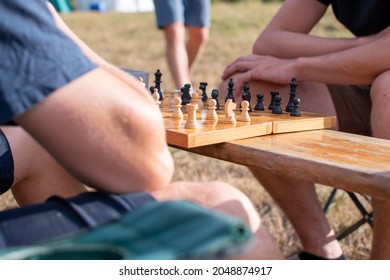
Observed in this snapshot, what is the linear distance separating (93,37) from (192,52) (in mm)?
5826

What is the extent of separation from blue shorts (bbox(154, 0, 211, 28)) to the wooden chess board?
135 inches

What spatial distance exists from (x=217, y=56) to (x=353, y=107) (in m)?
7.01

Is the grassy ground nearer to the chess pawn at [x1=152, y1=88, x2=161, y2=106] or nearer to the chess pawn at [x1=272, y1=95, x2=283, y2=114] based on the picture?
the chess pawn at [x1=272, y1=95, x2=283, y2=114]

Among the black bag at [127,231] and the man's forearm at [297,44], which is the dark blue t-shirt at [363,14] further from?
the black bag at [127,231]

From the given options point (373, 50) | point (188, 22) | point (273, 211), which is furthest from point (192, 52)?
point (373, 50)

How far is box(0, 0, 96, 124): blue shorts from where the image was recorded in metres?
1.31

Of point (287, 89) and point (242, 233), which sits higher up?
point (242, 233)

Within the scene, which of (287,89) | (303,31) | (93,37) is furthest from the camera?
(93,37)

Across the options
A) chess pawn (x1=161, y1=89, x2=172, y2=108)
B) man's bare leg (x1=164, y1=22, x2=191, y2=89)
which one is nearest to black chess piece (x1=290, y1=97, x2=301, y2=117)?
chess pawn (x1=161, y1=89, x2=172, y2=108)

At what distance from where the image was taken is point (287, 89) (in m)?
2.95

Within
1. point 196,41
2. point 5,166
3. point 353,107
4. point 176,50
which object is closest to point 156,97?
point 5,166

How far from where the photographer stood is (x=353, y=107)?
3.09 m

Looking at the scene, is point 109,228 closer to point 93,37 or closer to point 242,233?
point 242,233

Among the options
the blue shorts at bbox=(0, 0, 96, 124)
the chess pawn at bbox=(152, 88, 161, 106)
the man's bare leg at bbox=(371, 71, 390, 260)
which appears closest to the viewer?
the blue shorts at bbox=(0, 0, 96, 124)
